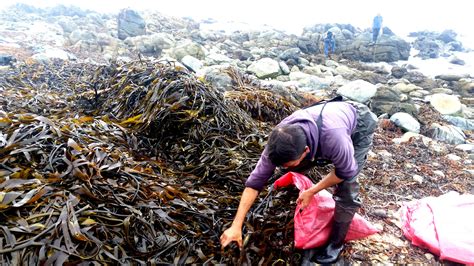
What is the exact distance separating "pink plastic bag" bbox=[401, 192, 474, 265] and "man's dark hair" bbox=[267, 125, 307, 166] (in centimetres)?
130

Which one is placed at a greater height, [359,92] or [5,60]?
[5,60]

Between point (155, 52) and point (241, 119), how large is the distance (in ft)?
→ 31.9

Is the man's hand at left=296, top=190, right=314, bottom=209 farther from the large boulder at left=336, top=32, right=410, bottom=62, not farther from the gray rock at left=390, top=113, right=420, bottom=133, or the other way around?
the large boulder at left=336, top=32, right=410, bottom=62

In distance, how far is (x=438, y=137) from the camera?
512cm

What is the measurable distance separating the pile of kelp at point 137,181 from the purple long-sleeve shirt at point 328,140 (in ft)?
1.44

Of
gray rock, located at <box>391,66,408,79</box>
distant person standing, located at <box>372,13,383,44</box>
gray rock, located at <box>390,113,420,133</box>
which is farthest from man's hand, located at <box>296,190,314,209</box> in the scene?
distant person standing, located at <box>372,13,383,44</box>

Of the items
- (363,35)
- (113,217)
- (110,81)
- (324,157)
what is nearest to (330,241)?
(324,157)

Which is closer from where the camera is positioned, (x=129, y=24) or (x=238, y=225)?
(x=238, y=225)

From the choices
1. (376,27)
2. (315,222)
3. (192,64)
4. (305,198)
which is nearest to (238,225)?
(305,198)

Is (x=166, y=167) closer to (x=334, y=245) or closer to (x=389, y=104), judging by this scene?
(x=334, y=245)

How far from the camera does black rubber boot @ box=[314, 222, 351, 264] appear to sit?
83.2 inches

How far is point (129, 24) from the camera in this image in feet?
50.6

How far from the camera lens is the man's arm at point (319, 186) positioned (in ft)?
6.15

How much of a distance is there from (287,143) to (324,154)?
0.29m
